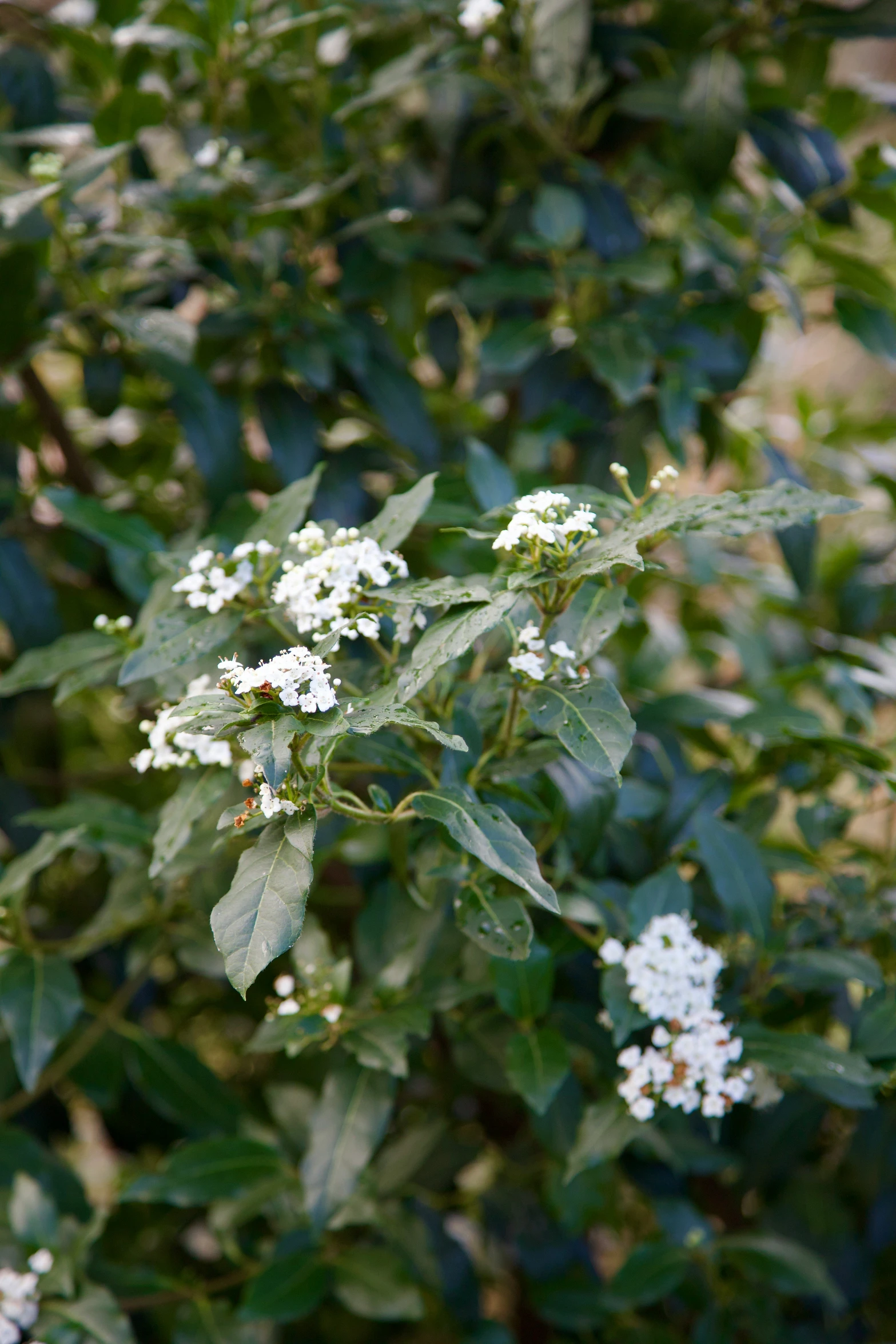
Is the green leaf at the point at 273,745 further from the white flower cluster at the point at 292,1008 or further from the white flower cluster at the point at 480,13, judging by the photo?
the white flower cluster at the point at 480,13

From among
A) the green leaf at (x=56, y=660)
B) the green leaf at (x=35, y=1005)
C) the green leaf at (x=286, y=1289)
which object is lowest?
the green leaf at (x=286, y=1289)

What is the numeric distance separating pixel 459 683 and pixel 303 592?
0.18m

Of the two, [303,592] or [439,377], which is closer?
[303,592]

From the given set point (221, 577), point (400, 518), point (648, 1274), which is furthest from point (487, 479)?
point (648, 1274)

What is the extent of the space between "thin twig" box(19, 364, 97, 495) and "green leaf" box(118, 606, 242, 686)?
638 mm

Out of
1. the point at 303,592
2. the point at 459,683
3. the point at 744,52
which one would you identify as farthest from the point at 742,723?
the point at 744,52

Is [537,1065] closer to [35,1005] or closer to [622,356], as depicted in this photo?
[35,1005]

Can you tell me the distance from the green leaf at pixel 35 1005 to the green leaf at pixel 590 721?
589mm

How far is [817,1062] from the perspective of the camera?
87 centimetres

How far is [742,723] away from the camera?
45.4 inches

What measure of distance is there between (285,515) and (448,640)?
11.0 inches

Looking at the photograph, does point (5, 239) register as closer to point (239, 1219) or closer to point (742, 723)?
point (742, 723)

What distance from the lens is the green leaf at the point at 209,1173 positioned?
41.4 inches

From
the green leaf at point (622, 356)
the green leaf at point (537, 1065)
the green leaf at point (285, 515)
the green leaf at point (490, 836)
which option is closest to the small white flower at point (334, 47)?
the green leaf at point (622, 356)
